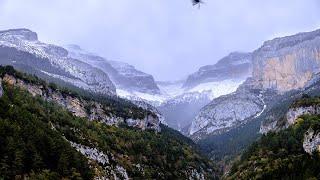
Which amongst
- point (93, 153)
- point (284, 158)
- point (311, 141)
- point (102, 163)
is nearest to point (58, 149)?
point (93, 153)

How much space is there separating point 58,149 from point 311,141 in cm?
5868

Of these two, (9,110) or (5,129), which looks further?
(9,110)

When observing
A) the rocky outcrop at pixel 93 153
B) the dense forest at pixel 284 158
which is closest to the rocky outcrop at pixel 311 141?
the dense forest at pixel 284 158

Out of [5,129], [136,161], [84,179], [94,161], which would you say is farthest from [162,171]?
[5,129]

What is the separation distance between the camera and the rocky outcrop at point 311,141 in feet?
484

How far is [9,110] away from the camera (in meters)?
138

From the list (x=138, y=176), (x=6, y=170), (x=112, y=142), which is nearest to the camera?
(x=6, y=170)

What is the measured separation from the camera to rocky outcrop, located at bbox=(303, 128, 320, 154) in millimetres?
147375

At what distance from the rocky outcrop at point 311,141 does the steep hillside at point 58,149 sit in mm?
46694

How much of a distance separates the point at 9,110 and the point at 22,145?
18.0m

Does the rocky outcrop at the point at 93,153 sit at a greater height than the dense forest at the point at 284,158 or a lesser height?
lesser

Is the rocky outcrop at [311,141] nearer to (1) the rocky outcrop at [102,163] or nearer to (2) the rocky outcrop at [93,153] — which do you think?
(1) the rocky outcrop at [102,163]

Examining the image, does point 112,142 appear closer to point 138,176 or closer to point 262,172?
point 138,176

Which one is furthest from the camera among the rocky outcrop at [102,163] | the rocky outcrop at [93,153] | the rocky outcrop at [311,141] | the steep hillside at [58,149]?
the rocky outcrop at [93,153]
